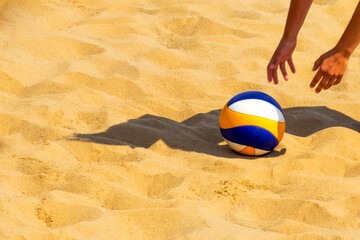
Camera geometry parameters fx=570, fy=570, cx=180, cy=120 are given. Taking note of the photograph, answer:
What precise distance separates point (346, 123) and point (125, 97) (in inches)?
70.2

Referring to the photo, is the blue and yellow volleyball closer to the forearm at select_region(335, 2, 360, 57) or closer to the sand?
the sand

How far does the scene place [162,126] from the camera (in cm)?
429

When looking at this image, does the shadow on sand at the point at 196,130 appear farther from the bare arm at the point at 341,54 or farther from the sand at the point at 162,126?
the bare arm at the point at 341,54

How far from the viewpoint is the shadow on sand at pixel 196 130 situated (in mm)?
4008

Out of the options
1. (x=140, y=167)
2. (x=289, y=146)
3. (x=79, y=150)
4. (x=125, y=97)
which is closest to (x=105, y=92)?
(x=125, y=97)

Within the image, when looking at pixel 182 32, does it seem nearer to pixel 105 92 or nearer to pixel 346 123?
pixel 105 92

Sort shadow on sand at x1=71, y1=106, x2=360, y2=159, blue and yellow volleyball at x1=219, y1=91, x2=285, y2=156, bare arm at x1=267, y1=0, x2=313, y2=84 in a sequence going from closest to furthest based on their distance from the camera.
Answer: bare arm at x1=267, y1=0, x2=313, y2=84 → blue and yellow volleyball at x1=219, y1=91, x2=285, y2=156 → shadow on sand at x1=71, y1=106, x2=360, y2=159

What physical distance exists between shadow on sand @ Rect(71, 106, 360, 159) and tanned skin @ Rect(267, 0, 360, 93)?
2.15ft

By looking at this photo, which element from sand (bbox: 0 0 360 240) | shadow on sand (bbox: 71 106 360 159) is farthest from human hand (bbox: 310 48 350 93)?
shadow on sand (bbox: 71 106 360 159)

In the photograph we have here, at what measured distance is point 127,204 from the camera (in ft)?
10.3

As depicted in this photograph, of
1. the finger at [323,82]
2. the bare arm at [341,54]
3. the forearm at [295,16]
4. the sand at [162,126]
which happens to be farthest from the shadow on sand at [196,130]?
the forearm at [295,16]

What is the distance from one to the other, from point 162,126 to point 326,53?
1353mm

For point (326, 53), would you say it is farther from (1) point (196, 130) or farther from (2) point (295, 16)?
(1) point (196, 130)

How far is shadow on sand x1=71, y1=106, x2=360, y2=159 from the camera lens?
4008mm
